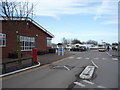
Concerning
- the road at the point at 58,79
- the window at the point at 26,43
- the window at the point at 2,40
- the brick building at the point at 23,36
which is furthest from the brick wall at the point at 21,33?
the road at the point at 58,79

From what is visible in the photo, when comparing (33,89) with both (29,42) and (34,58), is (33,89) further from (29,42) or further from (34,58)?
(29,42)

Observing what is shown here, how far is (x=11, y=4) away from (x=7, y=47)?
1173 centimetres

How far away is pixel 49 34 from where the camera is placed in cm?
4300

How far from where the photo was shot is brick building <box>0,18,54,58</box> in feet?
81.0

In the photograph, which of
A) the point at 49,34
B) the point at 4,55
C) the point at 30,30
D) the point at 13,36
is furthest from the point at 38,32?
the point at 4,55

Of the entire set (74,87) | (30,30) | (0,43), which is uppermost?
(30,30)

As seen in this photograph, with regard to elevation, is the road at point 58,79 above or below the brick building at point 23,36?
below

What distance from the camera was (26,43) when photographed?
106 feet

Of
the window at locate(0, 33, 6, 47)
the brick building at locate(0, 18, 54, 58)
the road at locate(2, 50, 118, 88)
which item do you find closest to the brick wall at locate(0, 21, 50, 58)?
the brick building at locate(0, 18, 54, 58)

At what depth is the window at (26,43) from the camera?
30950 millimetres

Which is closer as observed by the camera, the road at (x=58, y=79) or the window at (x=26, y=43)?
the road at (x=58, y=79)

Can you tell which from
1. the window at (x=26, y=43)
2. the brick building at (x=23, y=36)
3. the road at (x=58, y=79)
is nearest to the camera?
the road at (x=58, y=79)

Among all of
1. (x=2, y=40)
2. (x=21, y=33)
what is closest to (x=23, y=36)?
(x=21, y=33)

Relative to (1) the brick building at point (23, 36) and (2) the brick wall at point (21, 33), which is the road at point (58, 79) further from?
(2) the brick wall at point (21, 33)
